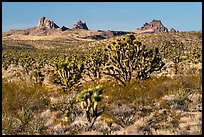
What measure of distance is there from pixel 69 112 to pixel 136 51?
801 centimetres

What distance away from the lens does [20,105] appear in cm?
1269

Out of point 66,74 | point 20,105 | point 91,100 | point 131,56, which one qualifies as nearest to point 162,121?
point 91,100

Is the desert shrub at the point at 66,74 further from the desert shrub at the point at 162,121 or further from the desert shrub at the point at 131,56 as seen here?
the desert shrub at the point at 162,121

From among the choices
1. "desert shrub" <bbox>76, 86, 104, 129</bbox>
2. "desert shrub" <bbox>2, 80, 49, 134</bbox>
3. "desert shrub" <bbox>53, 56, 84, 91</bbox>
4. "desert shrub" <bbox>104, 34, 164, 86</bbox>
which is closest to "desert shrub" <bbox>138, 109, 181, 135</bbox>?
"desert shrub" <bbox>76, 86, 104, 129</bbox>

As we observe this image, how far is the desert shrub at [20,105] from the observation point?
1135cm

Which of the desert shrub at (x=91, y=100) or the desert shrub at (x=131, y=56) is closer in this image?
the desert shrub at (x=91, y=100)

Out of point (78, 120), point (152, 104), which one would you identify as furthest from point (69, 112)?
point (152, 104)

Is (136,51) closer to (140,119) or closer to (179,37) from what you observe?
(140,119)

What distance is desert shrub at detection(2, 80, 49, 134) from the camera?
11349mm

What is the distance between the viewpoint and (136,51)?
20406 millimetres

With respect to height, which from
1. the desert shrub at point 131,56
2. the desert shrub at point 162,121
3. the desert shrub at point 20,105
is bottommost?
the desert shrub at point 162,121

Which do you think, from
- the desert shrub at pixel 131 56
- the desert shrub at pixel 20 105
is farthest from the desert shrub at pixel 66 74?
the desert shrub at pixel 20 105

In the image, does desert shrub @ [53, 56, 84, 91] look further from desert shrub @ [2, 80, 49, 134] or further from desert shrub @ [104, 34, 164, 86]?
desert shrub @ [2, 80, 49, 134]

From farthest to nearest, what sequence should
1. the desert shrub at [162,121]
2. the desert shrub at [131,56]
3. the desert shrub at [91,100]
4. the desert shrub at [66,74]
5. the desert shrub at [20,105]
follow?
the desert shrub at [66,74] < the desert shrub at [131,56] < the desert shrub at [91,100] < the desert shrub at [162,121] < the desert shrub at [20,105]
